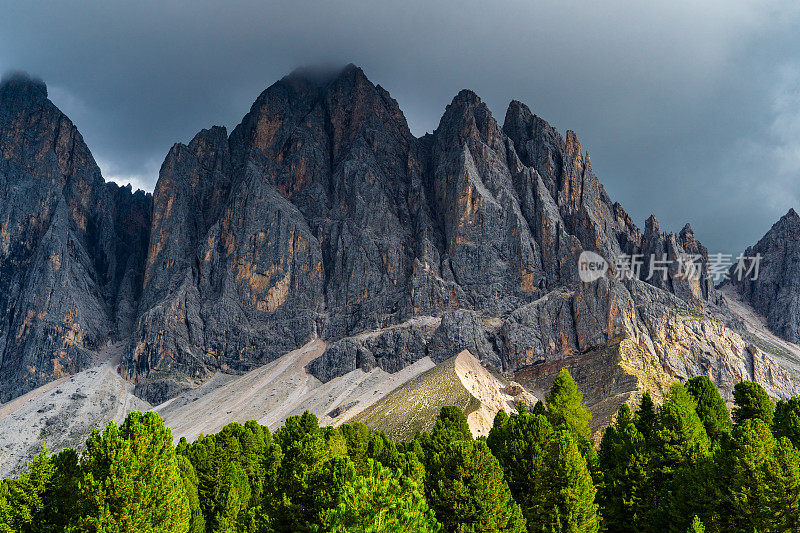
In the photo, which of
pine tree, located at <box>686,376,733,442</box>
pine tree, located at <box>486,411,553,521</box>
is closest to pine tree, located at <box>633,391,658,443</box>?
pine tree, located at <box>686,376,733,442</box>

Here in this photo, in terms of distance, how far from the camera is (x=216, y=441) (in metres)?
64.8

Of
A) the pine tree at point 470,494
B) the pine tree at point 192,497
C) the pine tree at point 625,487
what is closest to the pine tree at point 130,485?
the pine tree at point 192,497

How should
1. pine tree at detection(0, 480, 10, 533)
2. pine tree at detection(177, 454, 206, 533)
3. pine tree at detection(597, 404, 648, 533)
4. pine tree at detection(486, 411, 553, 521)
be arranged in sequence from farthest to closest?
pine tree at detection(597, 404, 648, 533), pine tree at detection(177, 454, 206, 533), pine tree at detection(486, 411, 553, 521), pine tree at detection(0, 480, 10, 533)

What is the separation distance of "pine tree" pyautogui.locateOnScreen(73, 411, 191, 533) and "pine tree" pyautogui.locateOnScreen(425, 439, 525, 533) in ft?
48.7

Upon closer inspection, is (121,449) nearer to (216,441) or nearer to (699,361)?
(216,441)

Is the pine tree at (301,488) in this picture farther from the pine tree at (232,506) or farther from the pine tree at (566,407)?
the pine tree at (566,407)

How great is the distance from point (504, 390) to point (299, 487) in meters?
130

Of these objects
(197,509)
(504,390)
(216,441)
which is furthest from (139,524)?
(504,390)

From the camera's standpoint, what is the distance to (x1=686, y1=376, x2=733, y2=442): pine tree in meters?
61.2

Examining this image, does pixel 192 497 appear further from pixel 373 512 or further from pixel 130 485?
pixel 373 512

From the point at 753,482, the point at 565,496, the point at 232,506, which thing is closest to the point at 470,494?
the point at 565,496

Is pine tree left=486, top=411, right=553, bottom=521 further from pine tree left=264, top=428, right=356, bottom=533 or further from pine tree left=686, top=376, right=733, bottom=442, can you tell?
pine tree left=686, top=376, right=733, bottom=442

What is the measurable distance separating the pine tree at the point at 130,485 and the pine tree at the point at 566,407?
193 ft

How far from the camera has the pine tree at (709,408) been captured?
61.2m
